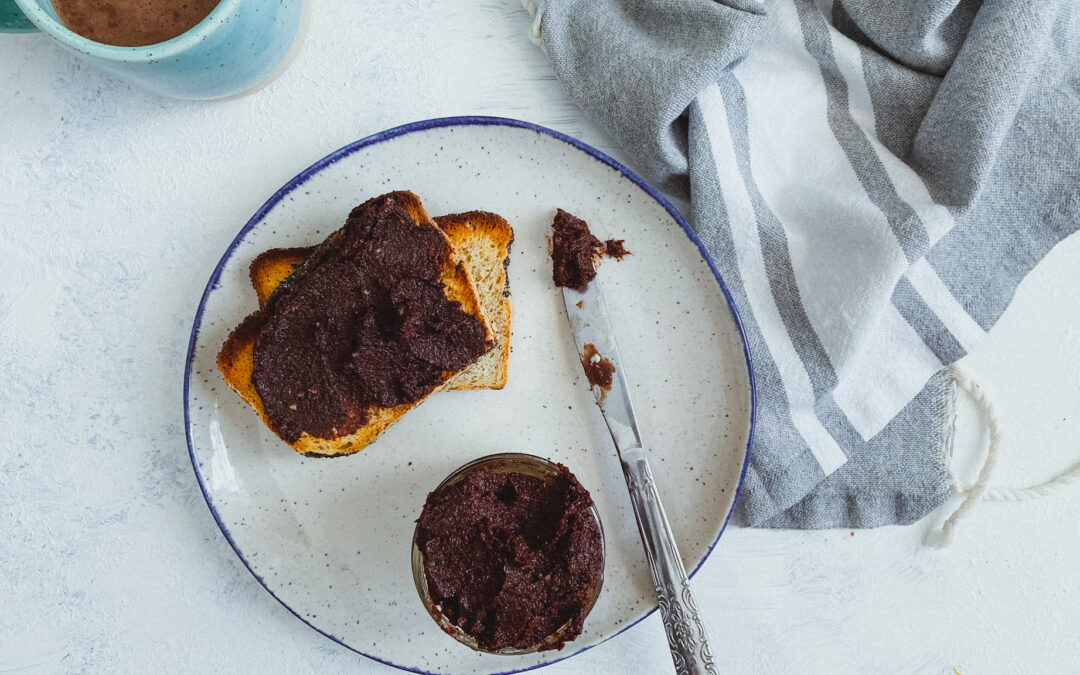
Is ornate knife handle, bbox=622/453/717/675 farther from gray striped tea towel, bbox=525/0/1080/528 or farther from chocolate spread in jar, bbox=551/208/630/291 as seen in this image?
chocolate spread in jar, bbox=551/208/630/291

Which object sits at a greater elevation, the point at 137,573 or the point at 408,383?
the point at 408,383

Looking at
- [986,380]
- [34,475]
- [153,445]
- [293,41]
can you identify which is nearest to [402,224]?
[293,41]

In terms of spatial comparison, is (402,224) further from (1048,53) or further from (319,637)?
(1048,53)

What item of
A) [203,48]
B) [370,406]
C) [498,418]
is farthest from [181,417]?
[203,48]

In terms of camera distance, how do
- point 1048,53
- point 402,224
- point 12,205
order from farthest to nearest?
1. point 12,205
2. point 1048,53
3. point 402,224

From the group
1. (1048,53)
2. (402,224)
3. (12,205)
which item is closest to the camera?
(402,224)

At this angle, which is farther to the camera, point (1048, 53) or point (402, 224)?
point (1048, 53)

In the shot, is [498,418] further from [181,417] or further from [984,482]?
[984,482]

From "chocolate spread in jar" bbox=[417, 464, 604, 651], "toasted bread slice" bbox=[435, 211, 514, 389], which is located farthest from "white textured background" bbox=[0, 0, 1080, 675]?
"chocolate spread in jar" bbox=[417, 464, 604, 651]
